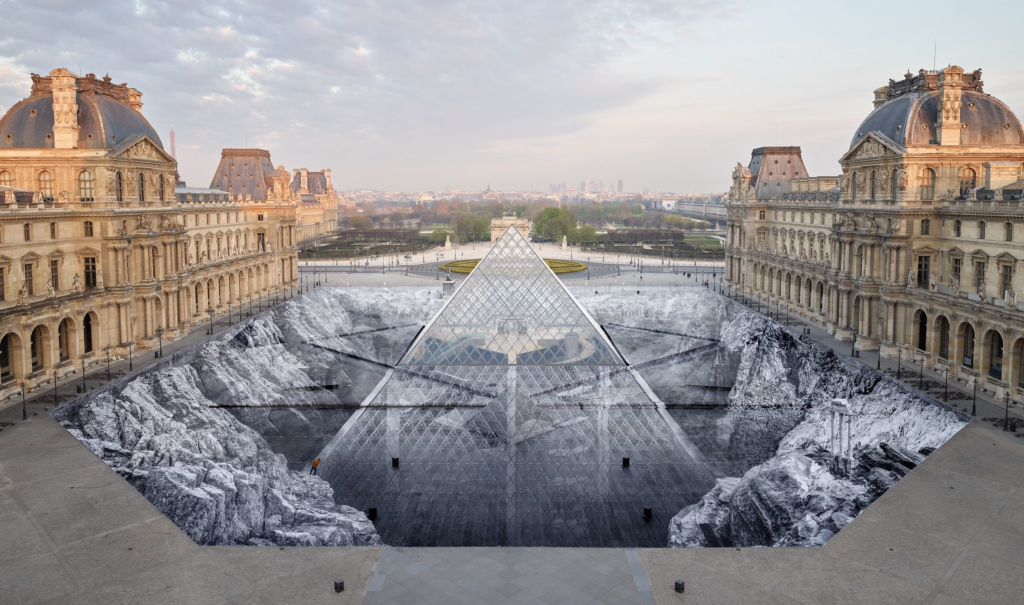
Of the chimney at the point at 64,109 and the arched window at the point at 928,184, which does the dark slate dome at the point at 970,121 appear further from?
the chimney at the point at 64,109

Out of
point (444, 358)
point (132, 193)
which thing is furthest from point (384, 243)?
point (444, 358)

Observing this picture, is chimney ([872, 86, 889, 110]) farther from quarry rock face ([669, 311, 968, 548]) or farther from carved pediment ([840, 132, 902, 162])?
quarry rock face ([669, 311, 968, 548])

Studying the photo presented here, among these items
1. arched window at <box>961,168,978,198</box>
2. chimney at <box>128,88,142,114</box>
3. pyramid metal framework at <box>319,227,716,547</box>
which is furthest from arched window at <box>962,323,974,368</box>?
chimney at <box>128,88,142,114</box>

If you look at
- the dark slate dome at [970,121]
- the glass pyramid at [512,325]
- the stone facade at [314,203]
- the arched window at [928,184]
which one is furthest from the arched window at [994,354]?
the stone facade at [314,203]

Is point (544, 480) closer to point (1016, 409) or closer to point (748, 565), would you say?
point (748, 565)

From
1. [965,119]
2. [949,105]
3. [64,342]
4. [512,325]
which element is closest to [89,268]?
[64,342]

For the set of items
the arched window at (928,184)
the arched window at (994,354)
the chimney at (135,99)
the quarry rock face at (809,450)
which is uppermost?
the chimney at (135,99)
